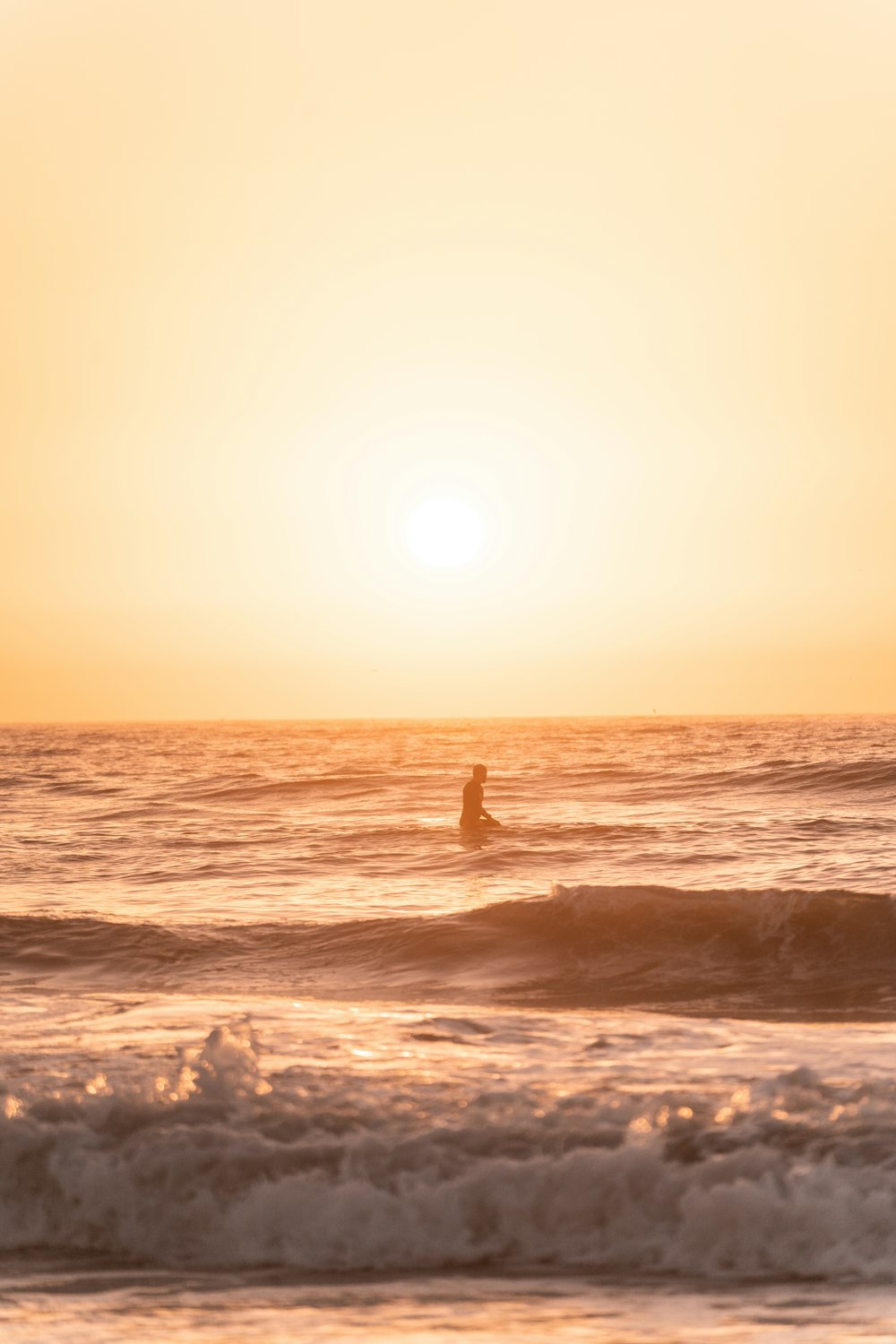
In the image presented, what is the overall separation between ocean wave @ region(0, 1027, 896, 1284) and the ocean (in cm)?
2

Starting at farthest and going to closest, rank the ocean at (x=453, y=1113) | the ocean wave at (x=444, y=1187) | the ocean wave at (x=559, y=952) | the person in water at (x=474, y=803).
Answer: the person in water at (x=474, y=803)
the ocean wave at (x=559, y=952)
the ocean wave at (x=444, y=1187)
the ocean at (x=453, y=1113)

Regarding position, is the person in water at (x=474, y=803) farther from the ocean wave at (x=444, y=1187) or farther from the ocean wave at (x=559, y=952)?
the ocean wave at (x=444, y=1187)

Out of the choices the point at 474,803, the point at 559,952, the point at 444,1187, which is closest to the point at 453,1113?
the point at 444,1187

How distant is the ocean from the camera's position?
5043 millimetres

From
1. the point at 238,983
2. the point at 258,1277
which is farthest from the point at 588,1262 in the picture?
the point at 238,983

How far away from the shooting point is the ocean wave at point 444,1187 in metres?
5.50

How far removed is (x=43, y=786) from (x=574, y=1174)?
37.7m

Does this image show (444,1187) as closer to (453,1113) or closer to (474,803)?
(453,1113)

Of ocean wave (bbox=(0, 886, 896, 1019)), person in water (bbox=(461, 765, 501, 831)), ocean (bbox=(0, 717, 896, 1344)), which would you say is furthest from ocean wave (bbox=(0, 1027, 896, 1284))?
person in water (bbox=(461, 765, 501, 831))

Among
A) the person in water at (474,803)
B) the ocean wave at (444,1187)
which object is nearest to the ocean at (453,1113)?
the ocean wave at (444,1187)

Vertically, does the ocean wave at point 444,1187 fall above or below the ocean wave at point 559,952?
above

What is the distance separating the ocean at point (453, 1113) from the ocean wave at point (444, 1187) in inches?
0.6

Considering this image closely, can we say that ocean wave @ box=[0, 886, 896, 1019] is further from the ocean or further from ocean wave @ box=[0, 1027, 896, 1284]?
ocean wave @ box=[0, 1027, 896, 1284]

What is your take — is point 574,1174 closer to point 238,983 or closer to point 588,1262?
point 588,1262
